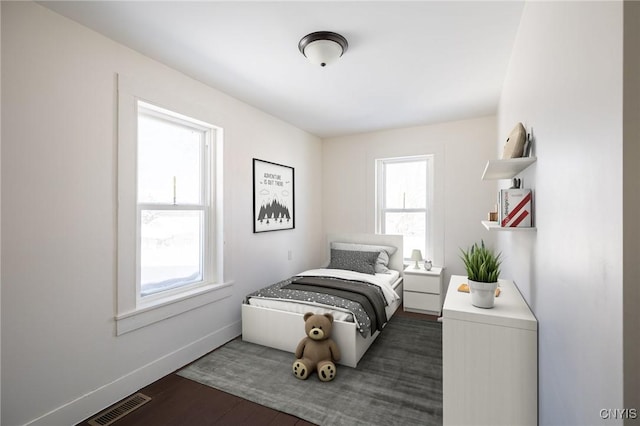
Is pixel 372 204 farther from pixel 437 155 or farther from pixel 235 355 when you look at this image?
pixel 235 355

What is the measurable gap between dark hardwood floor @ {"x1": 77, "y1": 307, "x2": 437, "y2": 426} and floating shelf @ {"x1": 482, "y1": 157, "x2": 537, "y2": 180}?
1930mm

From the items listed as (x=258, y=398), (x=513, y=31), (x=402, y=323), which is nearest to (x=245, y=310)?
(x=258, y=398)

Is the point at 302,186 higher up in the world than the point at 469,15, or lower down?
lower down

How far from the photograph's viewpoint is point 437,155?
4027 millimetres

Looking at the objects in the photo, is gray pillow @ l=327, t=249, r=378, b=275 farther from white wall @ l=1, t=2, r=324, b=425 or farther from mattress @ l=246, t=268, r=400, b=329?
white wall @ l=1, t=2, r=324, b=425

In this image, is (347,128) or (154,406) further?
(347,128)

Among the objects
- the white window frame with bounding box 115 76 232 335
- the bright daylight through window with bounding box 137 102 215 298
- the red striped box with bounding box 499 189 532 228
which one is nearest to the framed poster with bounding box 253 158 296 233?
the bright daylight through window with bounding box 137 102 215 298

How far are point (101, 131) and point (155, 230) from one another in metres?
0.86

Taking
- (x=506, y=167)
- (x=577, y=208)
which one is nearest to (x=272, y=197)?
(x=506, y=167)

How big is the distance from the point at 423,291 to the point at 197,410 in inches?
110

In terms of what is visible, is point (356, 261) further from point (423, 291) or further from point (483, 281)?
point (483, 281)

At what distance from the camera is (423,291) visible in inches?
146

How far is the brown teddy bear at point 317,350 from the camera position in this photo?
228 centimetres

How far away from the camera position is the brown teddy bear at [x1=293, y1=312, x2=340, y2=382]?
228 cm
